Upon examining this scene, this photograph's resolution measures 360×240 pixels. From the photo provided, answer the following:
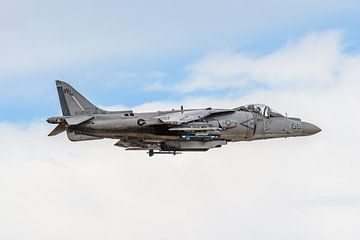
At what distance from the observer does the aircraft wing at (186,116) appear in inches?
4065

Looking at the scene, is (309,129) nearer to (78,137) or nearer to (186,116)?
(186,116)

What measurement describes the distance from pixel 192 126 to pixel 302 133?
33.4ft

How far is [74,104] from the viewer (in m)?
104

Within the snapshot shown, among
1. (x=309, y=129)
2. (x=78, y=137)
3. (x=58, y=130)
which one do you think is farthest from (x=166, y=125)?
(x=309, y=129)

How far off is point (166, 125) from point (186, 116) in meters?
1.73

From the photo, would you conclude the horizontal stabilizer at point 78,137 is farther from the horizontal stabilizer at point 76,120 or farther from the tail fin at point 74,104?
the horizontal stabilizer at point 76,120

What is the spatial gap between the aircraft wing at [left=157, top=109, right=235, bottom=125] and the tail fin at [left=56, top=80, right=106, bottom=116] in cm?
461

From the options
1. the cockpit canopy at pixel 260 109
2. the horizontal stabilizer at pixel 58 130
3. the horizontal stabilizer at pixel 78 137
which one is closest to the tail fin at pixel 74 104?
the horizontal stabilizer at pixel 58 130

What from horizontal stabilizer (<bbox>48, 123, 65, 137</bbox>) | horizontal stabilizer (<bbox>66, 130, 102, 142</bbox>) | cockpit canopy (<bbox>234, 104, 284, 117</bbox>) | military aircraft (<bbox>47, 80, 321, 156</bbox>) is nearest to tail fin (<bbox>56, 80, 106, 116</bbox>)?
military aircraft (<bbox>47, 80, 321, 156</bbox>)

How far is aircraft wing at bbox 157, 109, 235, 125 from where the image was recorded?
103250mm

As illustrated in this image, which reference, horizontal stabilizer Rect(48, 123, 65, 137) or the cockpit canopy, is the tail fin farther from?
the cockpit canopy

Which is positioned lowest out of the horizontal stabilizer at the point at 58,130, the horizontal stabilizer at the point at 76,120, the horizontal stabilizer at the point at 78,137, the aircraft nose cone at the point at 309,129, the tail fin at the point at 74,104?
the horizontal stabilizer at the point at 78,137

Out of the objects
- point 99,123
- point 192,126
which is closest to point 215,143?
point 192,126

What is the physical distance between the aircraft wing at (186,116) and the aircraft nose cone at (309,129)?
265 inches
